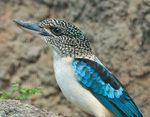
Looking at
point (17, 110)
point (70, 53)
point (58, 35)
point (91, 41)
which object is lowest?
point (17, 110)

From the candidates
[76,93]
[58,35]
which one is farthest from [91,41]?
[76,93]

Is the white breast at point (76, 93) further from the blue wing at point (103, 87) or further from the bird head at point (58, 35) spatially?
the bird head at point (58, 35)

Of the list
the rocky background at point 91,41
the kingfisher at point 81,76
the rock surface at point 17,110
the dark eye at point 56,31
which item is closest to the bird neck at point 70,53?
the kingfisher at point 81,76

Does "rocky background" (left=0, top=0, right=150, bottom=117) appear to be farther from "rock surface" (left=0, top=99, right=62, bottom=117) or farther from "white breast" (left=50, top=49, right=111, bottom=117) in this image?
"white breast" (left=50, top=49, right=111, bottom=117)

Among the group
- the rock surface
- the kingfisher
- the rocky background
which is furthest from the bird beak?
the rocky background

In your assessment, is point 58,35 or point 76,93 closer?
point 76,93

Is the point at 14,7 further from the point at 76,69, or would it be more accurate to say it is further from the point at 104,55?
the point at 76,69

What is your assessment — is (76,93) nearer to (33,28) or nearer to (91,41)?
(33,28)

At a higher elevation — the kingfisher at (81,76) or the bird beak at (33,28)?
the bird beak at (33,28)
